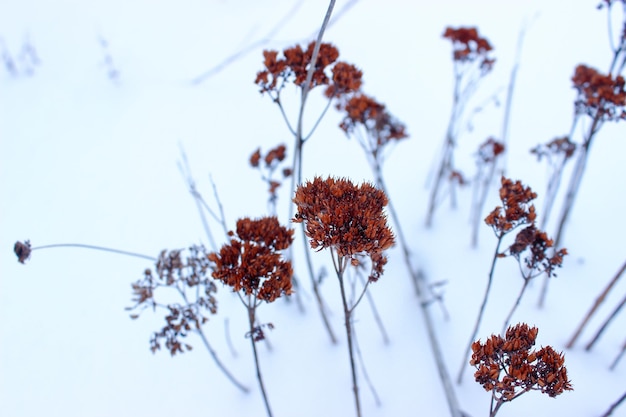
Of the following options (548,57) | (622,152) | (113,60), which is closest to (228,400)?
(622,152)

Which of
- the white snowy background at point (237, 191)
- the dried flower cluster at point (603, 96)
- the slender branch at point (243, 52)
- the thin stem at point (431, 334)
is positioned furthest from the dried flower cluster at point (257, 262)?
the slender branch at point (243, 52)

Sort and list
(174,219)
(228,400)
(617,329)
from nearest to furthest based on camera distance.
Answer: (228,400), (617,329), (174,219)

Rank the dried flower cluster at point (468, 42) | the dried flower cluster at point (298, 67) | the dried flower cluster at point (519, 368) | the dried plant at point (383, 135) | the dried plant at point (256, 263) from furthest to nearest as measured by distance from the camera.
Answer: the dried flower cluster at point (468, 42)
the dried plant at point (383, 135)
the dried flower cluster at point (298, 67)
the dried plant at point (256, 263)
the dried flower cluster at point (519, 368)

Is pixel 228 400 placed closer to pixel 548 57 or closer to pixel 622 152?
pixel 622 152

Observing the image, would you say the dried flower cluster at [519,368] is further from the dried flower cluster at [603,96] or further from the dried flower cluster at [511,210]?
the dried flower cluster at [603,96]

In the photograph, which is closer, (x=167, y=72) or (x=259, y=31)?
(x=167, y=72)

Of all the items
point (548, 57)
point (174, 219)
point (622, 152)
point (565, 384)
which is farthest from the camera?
point (548, 57)

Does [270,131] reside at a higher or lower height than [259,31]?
lower

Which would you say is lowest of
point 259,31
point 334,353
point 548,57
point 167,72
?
point 334,353
